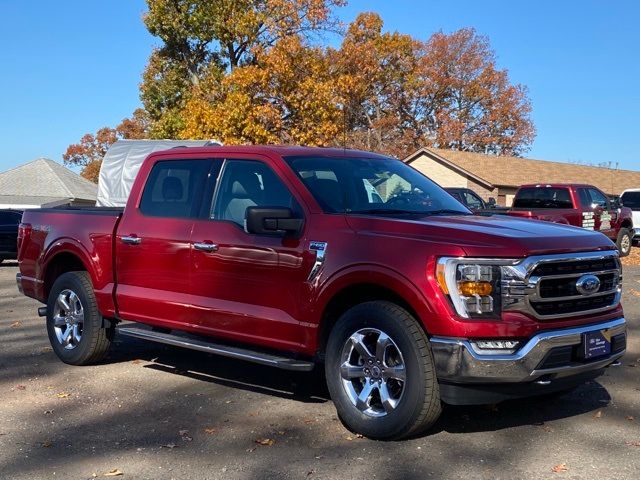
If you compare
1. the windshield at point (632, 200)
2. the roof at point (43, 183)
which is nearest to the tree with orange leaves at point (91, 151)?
the roof at point (43, 183)

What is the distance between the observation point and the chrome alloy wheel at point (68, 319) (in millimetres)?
7600

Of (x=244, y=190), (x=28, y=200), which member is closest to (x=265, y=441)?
(x=244, y=190)

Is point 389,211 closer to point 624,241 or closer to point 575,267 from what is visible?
point 575,267

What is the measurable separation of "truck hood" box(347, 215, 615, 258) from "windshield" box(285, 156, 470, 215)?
1.29 feet

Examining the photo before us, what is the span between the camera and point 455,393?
4895 mm

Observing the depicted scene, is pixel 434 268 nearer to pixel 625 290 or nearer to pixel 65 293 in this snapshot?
pixel 65 293

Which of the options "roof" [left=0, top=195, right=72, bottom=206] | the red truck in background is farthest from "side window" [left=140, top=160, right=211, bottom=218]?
"roof" [left=0, top=195, right=72, bottom=206]

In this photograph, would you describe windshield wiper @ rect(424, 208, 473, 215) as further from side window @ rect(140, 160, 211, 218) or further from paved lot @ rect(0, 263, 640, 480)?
side window @ rect(140, 160, 211, 218)

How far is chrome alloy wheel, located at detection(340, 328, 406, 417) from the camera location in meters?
5.16

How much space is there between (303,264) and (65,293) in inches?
124

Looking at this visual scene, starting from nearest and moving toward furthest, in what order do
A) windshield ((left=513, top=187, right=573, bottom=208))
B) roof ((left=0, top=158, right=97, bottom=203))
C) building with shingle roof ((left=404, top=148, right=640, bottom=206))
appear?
windshield ((left=513, top=187, right=573, bottom=208)), building with shingle roof ((left=404, top=148, right=640, bottom=206)), roof ((left=0, top=158, right=97, bottom=203))

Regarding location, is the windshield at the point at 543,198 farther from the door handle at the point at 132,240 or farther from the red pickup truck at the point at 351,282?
the door handle at the point at 132,240

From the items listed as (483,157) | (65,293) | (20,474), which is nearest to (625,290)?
(65,293)

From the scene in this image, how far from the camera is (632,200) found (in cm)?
2602
